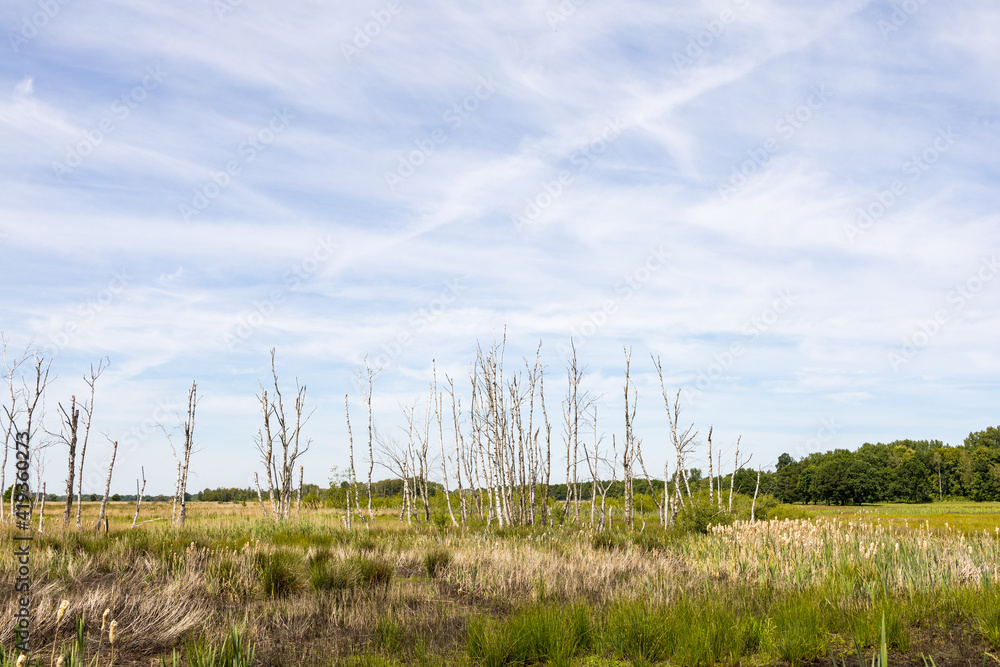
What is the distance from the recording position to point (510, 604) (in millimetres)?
6816

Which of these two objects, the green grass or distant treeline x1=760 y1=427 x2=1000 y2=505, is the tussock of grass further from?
distant treeline x1=760 y1=427 x2=1000 y2=505

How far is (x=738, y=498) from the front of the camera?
96.7 feet

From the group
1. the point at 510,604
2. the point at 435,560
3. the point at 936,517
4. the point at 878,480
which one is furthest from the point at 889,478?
the point at 510,604

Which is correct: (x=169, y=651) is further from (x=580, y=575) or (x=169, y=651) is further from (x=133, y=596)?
(x=580, y=575)

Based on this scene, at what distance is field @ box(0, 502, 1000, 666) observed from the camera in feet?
15.8

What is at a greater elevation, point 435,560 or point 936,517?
point 435,560

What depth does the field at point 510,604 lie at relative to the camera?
4.80m

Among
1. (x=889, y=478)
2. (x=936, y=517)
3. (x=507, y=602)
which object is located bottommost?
(x=889, y=478)

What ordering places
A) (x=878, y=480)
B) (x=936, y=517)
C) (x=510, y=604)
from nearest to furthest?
(x=510, y=604), (x=936, y=517), (x=878, y=480)

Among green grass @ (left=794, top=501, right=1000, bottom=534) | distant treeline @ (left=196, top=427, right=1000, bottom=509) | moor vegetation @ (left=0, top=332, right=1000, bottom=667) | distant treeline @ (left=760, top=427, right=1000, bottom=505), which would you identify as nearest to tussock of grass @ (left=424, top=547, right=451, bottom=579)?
moor vegetation @ (left=0, top=332, right=1000, bottom=667)

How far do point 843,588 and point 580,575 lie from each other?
3.24 meters

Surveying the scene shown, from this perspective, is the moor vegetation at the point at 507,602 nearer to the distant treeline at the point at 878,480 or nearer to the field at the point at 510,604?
the field at the point at 510,604

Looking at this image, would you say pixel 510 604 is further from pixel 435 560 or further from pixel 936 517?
pixel 936 517

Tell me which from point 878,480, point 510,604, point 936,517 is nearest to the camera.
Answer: point 510,604
